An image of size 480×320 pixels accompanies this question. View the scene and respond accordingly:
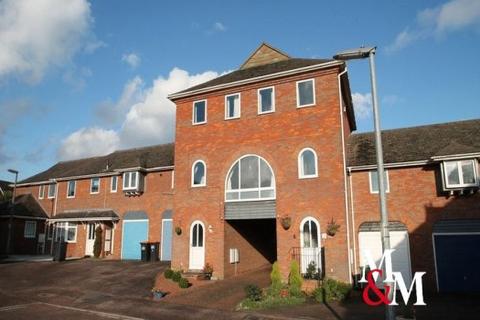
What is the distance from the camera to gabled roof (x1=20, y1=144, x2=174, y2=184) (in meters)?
27.5

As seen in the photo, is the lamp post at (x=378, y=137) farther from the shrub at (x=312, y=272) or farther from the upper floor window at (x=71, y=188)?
the upper floor window at (x=71, y=188)

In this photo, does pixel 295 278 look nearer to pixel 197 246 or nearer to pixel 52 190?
pixel 197 246

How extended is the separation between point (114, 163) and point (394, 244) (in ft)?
72.9

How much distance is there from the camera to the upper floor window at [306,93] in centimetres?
1828

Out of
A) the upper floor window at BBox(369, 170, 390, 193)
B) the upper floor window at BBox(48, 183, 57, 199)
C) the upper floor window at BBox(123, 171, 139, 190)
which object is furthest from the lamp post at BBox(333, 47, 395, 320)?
the upper floor window at BBox(48, 183, 57, 199)

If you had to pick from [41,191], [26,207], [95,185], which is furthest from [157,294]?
[41,191]

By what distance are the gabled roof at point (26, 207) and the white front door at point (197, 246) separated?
1916 cm

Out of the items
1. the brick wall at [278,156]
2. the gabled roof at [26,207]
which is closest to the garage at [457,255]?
the brick wall at [278,156]

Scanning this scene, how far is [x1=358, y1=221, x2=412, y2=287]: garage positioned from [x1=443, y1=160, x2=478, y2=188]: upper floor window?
2.88 m

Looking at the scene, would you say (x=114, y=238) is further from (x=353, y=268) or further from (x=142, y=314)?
(x=353, y=268)

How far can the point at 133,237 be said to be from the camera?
87.7ft

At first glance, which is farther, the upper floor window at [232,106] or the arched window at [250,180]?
the upper floor window at [232,106]

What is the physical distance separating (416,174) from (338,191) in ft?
13.2

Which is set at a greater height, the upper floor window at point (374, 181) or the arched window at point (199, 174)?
the arched window at point (199, 174)
